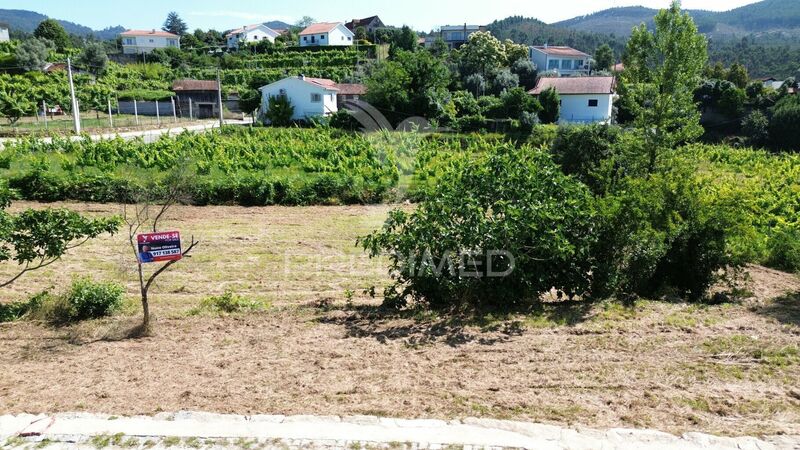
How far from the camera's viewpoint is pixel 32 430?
5738 mm

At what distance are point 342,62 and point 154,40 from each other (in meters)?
33.4

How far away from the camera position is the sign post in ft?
26.8

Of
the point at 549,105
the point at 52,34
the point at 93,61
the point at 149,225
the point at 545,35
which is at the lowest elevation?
the point at 149,225

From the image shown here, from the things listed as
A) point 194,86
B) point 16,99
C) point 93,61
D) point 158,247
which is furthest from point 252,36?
point 158,247

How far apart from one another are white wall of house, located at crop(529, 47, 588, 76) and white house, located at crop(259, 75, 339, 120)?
3239 cm

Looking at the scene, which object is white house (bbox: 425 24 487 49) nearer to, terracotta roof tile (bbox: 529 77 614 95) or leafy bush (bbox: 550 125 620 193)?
terracotta roof tile (bbox: 529 77 614 95)

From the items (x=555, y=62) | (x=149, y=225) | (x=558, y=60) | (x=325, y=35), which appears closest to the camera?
(x=149, y=225)

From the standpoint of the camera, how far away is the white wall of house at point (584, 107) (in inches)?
1606

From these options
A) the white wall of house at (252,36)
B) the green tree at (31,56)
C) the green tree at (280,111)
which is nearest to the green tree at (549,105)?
the green tree at (280,111)

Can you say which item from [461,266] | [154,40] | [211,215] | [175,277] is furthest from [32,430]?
[154,40]

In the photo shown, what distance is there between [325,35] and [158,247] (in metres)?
65.1

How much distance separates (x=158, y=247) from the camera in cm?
822

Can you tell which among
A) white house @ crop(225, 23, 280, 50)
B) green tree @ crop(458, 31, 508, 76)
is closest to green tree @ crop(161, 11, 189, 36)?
white house @ crop(225, 23, 280, 50)

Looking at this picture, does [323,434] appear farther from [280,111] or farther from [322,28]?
[322,28]
